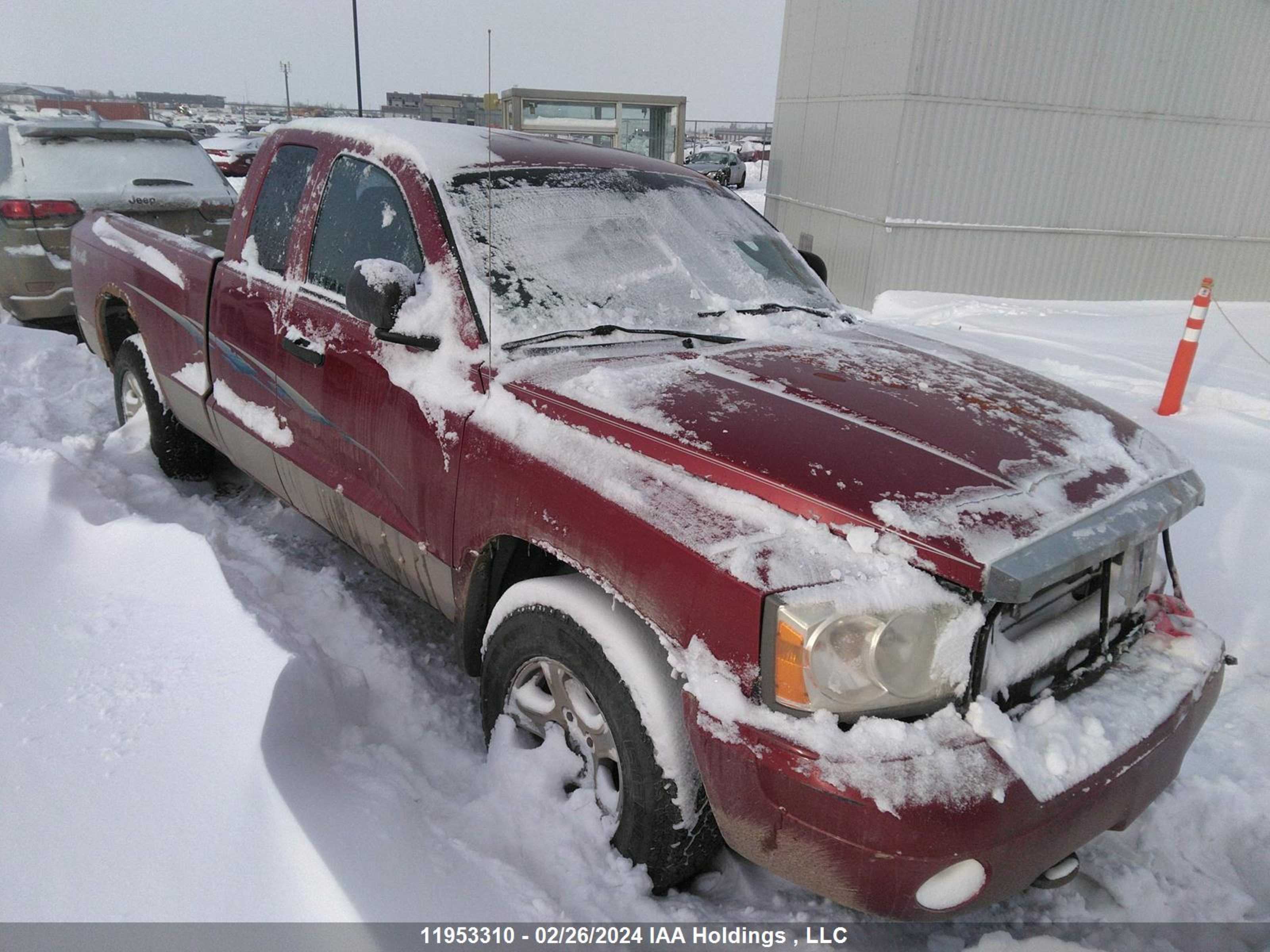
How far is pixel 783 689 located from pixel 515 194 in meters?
1.81

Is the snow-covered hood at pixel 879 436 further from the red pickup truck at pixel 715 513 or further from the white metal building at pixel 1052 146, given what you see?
the white metal building at pixel 1052 146

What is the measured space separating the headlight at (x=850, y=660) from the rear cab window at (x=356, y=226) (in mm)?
1613

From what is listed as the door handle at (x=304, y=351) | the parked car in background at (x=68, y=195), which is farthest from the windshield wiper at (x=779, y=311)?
the parked car in background at (x=68, y=195)

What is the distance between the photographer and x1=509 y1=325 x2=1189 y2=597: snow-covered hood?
1.77 m

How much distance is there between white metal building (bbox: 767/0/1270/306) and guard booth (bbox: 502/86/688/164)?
189 inches

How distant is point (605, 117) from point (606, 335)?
530 inches

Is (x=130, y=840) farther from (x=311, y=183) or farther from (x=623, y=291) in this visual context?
(x=311, y=183)

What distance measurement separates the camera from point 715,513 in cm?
Result: 182

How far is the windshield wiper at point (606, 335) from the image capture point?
2436 mm

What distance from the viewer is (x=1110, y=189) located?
9.69 m

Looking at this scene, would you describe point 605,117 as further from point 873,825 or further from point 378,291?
point 873,825

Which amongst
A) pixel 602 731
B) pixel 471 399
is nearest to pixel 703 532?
pixel 602 731

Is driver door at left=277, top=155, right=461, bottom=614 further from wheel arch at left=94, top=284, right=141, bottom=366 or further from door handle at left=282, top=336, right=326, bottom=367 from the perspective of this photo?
wheel arch at left=94, top=284, right=141, bottom=366

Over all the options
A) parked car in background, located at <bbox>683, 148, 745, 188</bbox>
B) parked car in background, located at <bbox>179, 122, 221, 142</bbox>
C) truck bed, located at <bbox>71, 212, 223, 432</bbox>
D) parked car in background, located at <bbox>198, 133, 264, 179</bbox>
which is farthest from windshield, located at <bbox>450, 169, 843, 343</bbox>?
parked car in background, located at <bbox>179, 122, 221, 142</bbox>
